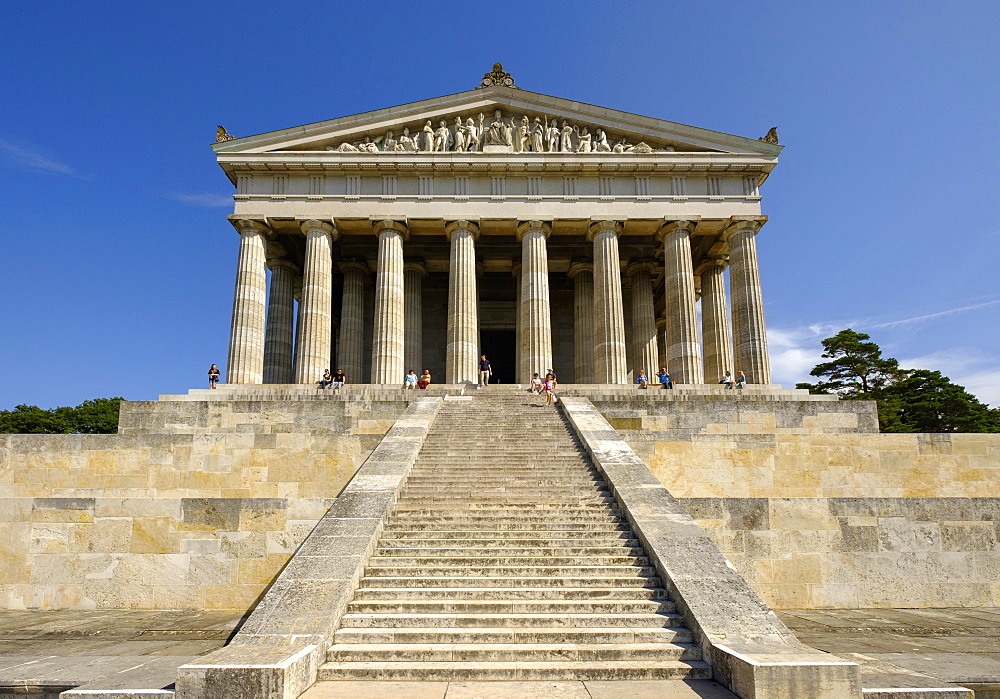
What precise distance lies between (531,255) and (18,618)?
25.0 metres

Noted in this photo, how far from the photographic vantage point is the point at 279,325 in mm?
35125

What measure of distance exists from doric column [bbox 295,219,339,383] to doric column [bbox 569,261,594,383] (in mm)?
13888

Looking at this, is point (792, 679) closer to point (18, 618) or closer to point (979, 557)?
point (979, 557)

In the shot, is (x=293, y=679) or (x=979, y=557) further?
(x=979, y=557)

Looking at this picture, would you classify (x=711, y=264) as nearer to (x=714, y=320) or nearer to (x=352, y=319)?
(x=714, y=320)

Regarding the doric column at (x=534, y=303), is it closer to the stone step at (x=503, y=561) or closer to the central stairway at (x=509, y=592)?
the central stairway at (x=509, y=592)

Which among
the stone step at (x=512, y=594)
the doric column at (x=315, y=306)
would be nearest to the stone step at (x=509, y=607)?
the stone step at (x=512, y=594)

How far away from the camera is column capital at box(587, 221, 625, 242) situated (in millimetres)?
32781

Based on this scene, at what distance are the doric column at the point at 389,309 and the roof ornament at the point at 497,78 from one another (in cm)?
943

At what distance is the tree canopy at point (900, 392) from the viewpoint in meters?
49.4

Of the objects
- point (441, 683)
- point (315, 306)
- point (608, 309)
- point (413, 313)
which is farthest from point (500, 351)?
point (441, 683)

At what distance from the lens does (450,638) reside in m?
8.88

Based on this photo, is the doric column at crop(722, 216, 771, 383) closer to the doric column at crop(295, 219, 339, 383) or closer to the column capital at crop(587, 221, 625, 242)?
the column capital at crop(587, 221, 625, 242)

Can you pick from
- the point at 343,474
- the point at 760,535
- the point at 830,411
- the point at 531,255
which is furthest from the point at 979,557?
the point at 531,255
